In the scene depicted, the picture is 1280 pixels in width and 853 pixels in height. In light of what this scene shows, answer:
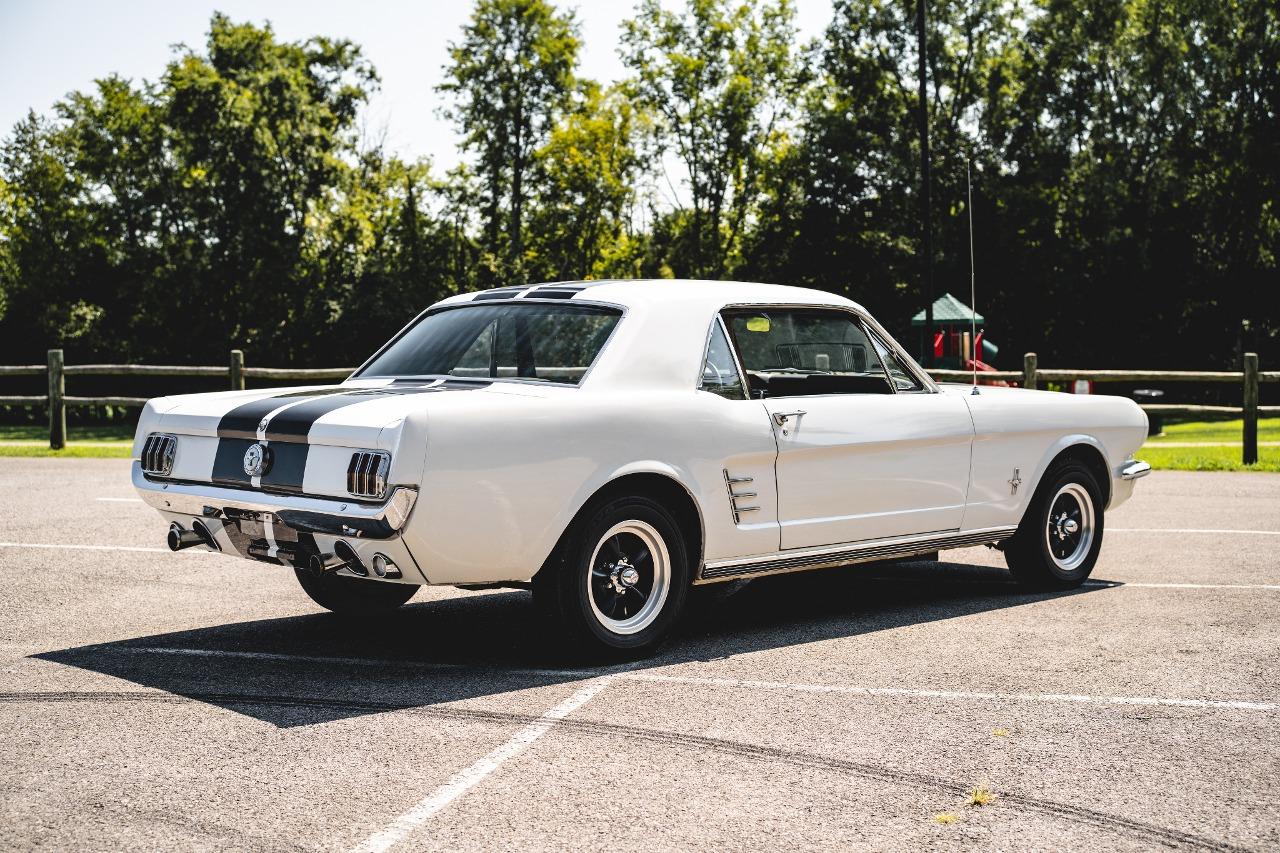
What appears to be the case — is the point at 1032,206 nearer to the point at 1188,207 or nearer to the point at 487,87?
the point at 1188,207

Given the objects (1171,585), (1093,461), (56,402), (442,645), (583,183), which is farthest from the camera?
(583,183)

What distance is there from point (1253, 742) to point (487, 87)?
150 ft

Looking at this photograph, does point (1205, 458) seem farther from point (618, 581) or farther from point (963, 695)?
point (618, 581)

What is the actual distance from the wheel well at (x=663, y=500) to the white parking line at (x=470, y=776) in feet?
2.27

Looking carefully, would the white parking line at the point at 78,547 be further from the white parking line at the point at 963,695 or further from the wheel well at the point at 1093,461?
the wheel well at the point at 1093,461

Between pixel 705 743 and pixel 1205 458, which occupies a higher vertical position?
pixel 1205 458

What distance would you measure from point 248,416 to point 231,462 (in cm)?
20

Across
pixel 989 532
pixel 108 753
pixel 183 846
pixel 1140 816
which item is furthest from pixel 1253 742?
pixel 108 753

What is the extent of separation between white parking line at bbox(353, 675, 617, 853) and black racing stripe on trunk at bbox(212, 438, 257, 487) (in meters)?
1.58

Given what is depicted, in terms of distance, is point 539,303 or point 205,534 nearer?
point 205,534

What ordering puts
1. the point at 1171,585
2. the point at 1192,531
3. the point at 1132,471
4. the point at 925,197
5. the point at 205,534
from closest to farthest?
the point at 205,534
the point at 1171,585
the point at 1132,471
the point at 1192,531
the point at 925,197

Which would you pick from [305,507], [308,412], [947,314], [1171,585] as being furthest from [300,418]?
[947,314]

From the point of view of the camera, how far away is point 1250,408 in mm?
16469

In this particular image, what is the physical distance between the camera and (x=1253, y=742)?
456 centimetres
